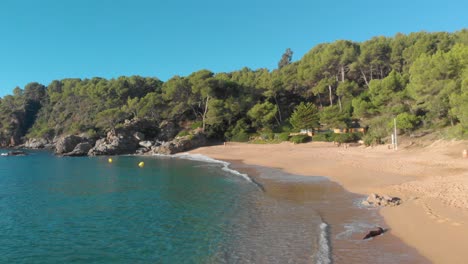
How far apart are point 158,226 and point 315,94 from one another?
53.3 meters

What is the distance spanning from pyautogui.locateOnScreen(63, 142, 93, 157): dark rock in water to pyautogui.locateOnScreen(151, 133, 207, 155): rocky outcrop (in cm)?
1164

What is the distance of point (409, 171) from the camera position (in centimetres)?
2094

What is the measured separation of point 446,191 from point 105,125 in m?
60.0

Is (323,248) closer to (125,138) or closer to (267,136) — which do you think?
(267,136)

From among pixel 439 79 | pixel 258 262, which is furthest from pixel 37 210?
pixel 439 79

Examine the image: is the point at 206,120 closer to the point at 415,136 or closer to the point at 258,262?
the point at 415,136

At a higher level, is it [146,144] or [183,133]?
[183,133]

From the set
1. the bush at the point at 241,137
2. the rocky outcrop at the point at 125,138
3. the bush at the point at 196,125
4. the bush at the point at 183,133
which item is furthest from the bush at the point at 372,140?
the rocky outcrop at the point at 125,138

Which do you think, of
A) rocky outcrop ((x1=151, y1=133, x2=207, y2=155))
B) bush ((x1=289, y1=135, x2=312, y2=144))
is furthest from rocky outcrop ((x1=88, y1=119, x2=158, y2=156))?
bush ((x1=289, y1=135, x2=312, y2=144))

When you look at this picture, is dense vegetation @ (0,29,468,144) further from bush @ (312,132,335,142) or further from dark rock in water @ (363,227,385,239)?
dark rock in water @ (363,227,385,239)

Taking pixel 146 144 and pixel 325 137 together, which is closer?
pixel 325 137

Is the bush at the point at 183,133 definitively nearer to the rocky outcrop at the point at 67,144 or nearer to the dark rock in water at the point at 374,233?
the rocky outcrop at the point at 67,144

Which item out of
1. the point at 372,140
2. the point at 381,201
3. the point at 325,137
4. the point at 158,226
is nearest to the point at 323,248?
the point at 381,201

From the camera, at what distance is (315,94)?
62.1m
